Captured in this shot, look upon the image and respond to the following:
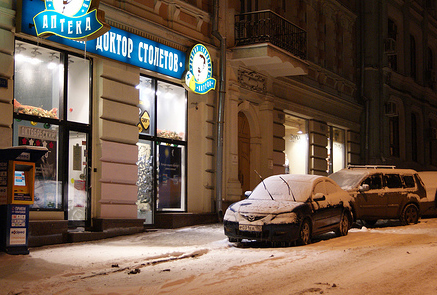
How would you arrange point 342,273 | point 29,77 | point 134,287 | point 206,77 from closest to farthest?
point 134,287, point 342,273, point 29,77, point 206,77

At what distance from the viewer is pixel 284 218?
1144 cm

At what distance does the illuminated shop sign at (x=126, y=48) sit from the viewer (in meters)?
12.0

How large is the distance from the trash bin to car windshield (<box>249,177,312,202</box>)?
16.1 feet

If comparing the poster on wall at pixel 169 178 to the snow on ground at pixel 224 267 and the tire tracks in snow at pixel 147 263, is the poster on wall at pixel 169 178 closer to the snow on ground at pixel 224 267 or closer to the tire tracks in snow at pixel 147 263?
the snow on ground at pixel 224 267

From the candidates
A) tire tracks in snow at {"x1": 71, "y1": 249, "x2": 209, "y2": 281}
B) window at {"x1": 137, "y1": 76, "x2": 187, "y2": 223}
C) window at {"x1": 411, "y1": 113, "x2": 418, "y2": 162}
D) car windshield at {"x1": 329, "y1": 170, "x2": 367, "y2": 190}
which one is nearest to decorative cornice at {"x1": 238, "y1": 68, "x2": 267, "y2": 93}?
window at {"x1": 137, "y1": 76, "x2": 187, "y2": 223}

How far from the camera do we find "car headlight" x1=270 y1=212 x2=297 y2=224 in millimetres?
11402

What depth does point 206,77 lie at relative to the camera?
17.3 m

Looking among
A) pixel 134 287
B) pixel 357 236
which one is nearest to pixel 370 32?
pixel 357 236

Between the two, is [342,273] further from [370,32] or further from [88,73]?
[370,32]

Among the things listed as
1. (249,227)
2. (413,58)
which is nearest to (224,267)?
(249,227)

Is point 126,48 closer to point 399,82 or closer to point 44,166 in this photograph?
point 44,166

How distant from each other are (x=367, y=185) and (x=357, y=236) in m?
2.21

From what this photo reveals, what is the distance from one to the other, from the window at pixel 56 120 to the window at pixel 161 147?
2.19m

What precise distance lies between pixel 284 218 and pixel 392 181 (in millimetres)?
6431
